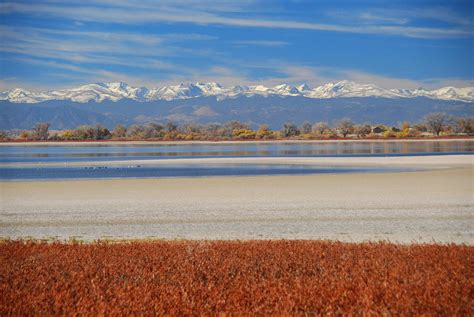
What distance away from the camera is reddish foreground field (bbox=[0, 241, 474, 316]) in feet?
22.0

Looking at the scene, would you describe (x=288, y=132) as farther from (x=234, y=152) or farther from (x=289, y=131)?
(x=234, y=152)

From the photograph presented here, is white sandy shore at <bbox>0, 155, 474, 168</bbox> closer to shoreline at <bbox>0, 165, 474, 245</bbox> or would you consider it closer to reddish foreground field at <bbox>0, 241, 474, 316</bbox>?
shoreline at <bbox>0, 165, 474, 245</bbox>

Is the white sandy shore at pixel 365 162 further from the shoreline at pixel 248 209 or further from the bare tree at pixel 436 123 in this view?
the bare tree at pixel 436 123

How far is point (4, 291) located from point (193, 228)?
10154 millimetres

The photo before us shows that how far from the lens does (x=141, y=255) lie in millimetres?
10500

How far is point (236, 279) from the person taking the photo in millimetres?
8258

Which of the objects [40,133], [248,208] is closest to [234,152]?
[248,208]

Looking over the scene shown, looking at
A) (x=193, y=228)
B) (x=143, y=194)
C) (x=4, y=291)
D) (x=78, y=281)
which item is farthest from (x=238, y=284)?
(x=143, y=194)

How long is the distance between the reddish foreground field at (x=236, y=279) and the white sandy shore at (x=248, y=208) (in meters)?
4.96

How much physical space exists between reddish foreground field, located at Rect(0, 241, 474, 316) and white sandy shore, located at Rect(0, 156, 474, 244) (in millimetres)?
4963

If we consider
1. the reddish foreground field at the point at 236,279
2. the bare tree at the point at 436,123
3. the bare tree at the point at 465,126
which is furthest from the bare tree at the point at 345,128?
the reddish foreground field at the point at 236,279

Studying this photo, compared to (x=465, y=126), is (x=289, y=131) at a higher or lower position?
lower

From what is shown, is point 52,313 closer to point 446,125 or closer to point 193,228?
point 193,228

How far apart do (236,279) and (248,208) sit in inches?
562
